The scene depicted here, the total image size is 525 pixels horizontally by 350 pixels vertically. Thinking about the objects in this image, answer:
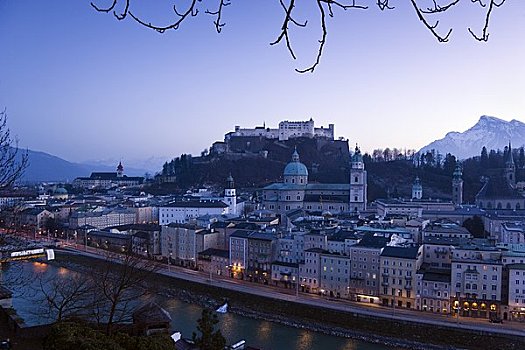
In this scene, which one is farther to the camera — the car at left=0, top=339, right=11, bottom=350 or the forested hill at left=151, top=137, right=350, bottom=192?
the forested hill at left=151, top=137, right=350, bottom=192

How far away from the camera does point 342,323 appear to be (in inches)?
371

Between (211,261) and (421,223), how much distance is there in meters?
6.29

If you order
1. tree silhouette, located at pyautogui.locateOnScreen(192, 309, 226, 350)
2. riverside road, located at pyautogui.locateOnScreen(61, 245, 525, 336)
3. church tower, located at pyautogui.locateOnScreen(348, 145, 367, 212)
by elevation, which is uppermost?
church tower, located at pyautogui.locateOnScreen(348, 145, 367, 212)

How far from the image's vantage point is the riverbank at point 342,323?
8250 millimetres

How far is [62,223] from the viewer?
2173 cm

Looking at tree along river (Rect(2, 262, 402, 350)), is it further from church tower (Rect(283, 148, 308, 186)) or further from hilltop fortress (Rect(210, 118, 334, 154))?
hilltop fortress (Rect(210, 118, 334, 154))

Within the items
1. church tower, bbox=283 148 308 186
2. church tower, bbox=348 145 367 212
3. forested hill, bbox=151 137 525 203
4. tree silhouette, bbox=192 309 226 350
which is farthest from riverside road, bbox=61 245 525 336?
forested hill, bbox=151 137 525 203

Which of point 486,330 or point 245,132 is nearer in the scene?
point 486,330

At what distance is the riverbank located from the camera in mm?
8250

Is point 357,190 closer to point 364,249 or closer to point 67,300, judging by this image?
point 364,249

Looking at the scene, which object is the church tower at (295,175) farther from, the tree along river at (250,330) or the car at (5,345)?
the car at (5,345)

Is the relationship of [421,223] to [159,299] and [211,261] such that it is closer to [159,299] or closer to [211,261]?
[211,261]

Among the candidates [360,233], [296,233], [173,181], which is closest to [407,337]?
[360,233]

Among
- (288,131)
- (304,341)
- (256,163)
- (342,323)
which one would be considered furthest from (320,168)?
(304,341)
